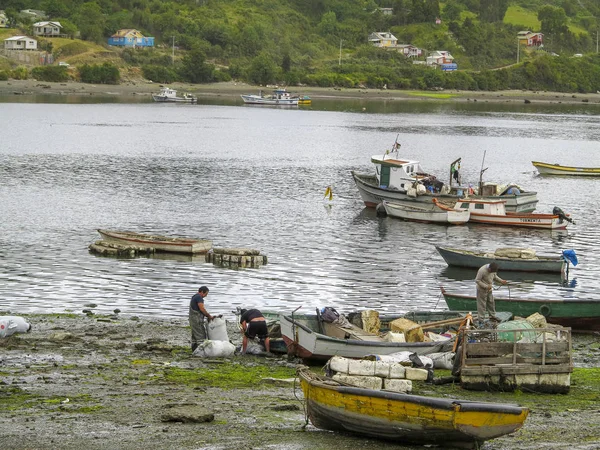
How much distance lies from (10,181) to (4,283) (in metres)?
32.5

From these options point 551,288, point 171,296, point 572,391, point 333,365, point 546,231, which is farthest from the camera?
point 546,231

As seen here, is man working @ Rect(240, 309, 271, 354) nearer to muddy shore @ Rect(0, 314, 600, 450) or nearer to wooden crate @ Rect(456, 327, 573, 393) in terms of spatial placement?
muddy shore @ Rect(0, 314, 600, 450)

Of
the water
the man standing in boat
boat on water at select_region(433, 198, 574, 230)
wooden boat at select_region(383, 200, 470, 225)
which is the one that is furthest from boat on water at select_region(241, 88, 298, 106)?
the man standing in boat

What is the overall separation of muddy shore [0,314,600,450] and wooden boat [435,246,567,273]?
1294cm

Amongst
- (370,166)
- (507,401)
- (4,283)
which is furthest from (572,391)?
(370,166)

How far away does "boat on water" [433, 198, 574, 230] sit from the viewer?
52375 millimetres

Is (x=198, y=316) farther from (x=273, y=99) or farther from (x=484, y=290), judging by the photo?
(x=273, y=99)

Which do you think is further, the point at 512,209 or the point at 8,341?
the point at 512,209

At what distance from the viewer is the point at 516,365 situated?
20.1 metres

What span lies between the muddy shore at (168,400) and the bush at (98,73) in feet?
549

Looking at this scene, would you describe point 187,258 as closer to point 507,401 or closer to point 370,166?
point 507,401

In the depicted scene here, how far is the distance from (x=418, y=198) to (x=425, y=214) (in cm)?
134

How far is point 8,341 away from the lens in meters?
23.6

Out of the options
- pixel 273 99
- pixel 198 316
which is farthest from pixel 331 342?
pixel 273 99
